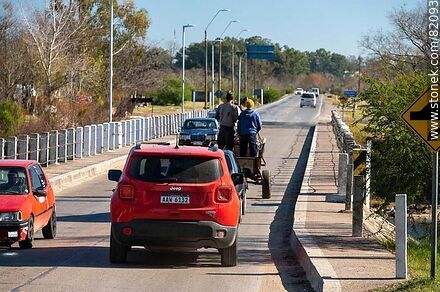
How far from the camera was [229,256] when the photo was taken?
13.8 m

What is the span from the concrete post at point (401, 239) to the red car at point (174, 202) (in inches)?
96.9

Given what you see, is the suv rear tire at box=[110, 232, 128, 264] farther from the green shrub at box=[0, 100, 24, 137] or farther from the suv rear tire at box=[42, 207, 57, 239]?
the green shrub at box=[0, 100, 24, 137]

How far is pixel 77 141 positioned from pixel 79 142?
0.26 m

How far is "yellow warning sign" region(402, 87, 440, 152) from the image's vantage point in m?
11.8

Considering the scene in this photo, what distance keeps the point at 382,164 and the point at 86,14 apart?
168ft

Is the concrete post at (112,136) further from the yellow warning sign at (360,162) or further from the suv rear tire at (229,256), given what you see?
the suv rear tire at (229,256)

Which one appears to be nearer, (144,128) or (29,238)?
(29,238)

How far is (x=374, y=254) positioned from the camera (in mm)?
14086

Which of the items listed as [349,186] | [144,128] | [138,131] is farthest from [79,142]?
[349,186]

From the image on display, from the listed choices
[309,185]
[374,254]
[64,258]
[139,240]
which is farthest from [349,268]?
[309,185]

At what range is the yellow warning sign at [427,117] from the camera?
11.8m

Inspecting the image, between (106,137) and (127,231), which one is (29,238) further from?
(106,137)

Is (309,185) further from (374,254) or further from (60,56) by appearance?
(60,56)

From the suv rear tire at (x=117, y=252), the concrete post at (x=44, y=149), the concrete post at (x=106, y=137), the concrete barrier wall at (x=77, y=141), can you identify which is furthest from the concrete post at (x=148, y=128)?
the suv rear tire at (x=117, y=252)
